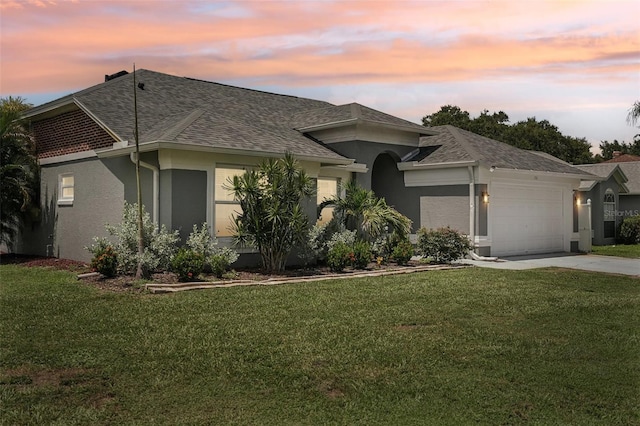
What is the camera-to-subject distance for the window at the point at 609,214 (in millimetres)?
28188

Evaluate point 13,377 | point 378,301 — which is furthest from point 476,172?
point 13,377

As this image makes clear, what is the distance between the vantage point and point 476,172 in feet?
58.2

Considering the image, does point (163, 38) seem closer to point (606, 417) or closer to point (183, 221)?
point (606, 417)

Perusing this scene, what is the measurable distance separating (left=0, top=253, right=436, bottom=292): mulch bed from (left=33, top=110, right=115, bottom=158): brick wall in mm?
3282

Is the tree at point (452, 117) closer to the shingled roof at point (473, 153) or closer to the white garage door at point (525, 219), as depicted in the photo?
the shingled roof at point (473, 153)

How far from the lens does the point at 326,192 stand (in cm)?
1755

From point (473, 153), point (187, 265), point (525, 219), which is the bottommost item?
point (187, 265)

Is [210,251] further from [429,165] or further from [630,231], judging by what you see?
[630,231]

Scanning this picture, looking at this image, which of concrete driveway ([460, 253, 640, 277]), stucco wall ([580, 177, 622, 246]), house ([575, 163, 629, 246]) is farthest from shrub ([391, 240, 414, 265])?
stucco wall ([580, 177, 622, 246])

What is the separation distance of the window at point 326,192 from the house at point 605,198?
46.1ft

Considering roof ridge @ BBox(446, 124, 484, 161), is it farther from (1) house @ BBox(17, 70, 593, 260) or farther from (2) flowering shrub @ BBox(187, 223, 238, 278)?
(2) flowering shrub @ BBox(187, 223, 238, 278)

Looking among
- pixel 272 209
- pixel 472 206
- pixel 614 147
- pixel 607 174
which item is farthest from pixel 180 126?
pixel 614 147

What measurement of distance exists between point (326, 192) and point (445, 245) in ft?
13.0

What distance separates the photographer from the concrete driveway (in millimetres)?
15617
